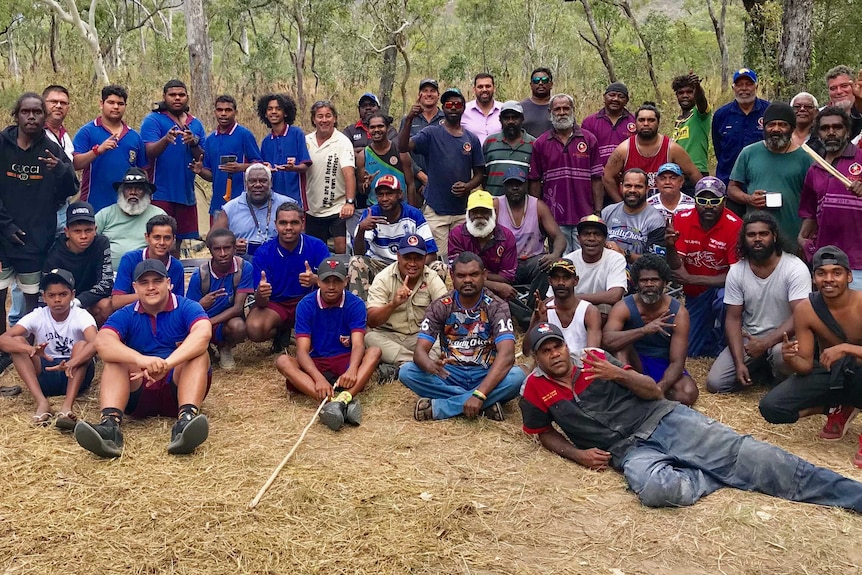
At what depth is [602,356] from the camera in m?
5.04

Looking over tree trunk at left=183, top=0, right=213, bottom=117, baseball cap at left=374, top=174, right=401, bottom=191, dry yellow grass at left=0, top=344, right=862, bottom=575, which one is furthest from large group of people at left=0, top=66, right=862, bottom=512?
tree trunk at left=183, top=0, right=213, bottom=117

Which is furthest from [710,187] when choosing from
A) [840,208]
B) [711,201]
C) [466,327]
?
[466,327]

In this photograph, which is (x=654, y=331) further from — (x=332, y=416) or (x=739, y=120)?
(x=739, y=120)

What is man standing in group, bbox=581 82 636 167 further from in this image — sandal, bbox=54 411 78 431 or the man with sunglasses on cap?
sandal, bbox=54 411 78 431

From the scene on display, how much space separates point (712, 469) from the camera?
473 cm

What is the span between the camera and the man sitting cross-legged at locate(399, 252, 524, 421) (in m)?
5.84

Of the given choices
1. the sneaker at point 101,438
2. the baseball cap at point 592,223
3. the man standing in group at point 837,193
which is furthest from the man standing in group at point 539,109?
the sneaker at point 101,438

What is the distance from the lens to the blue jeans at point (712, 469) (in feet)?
14.7

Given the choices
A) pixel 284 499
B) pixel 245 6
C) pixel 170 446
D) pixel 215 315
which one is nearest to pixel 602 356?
pixel 284 499

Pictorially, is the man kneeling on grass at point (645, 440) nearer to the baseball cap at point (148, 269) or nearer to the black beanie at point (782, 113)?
the baseball cap at point (148, 269)

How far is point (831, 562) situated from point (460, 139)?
506 cm

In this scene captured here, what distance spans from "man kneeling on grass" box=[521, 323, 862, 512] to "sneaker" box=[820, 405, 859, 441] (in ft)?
3.25

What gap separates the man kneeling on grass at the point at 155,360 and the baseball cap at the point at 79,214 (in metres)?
1.31

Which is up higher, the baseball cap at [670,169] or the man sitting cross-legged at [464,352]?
the baseball cap at [670,169]
